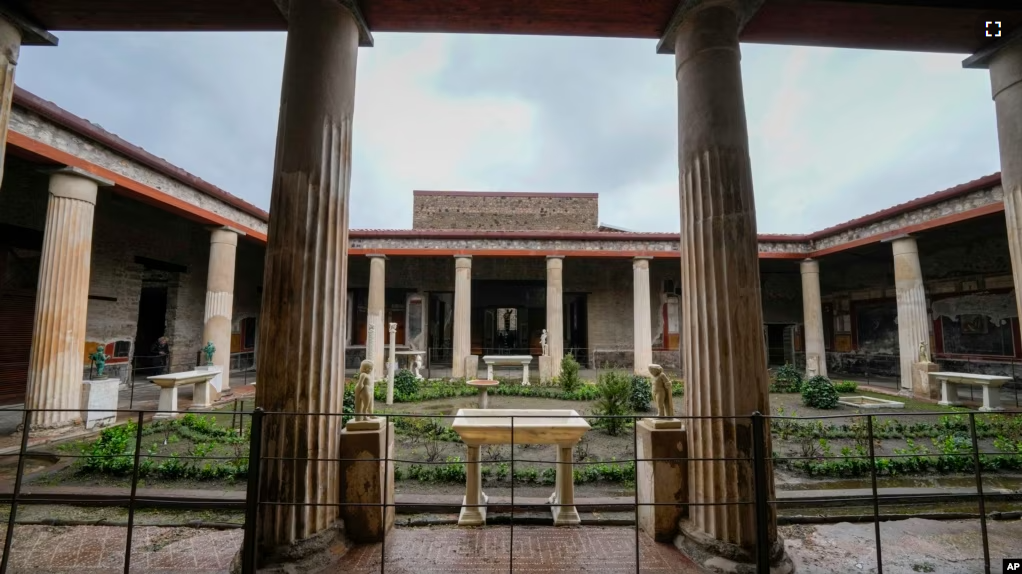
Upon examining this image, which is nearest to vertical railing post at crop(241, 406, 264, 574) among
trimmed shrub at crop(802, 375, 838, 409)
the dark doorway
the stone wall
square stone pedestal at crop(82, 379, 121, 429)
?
square stone pedestal at crop(82, 379, 121, 429)

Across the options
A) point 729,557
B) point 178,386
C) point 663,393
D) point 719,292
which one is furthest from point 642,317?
point 178,386

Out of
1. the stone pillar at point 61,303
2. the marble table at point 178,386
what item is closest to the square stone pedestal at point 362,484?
the marble table at point 178,386

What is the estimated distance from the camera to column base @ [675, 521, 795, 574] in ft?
9.70

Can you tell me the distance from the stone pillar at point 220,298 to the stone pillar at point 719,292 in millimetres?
11076

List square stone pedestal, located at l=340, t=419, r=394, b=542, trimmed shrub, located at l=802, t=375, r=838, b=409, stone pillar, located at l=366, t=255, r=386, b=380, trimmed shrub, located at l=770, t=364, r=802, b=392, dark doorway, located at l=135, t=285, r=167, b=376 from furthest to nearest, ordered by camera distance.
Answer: dark doorway, located at l=135, t=285, r=167, b=376 < stone pillar, located at l=366, t=255, r=386, b=380 < trimmed shrub, located at l=770, t=364, r=802, b=392 < trimmed shrub, located at l=802, t=375, r=838, b=409 < square stone pedestal, located at l=340, t=419, r=394, b=542

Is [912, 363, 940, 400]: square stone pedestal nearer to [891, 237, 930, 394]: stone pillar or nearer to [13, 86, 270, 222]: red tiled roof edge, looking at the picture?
[891, 237, 930, 394]: stone pillar

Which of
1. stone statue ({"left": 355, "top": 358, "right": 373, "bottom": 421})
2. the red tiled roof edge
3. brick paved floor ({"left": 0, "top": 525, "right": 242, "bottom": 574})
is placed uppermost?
the red tiled roof edge

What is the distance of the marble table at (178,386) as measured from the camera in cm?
758

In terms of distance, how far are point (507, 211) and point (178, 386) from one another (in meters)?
14.5

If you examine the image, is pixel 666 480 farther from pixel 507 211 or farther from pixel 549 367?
pixel 507 211

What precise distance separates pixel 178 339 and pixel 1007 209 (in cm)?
1793

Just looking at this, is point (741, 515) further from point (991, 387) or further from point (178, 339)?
point (178, 339)

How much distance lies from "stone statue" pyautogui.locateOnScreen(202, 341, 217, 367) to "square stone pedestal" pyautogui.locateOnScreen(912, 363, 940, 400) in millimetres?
17271

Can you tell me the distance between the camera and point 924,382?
35.1ft
